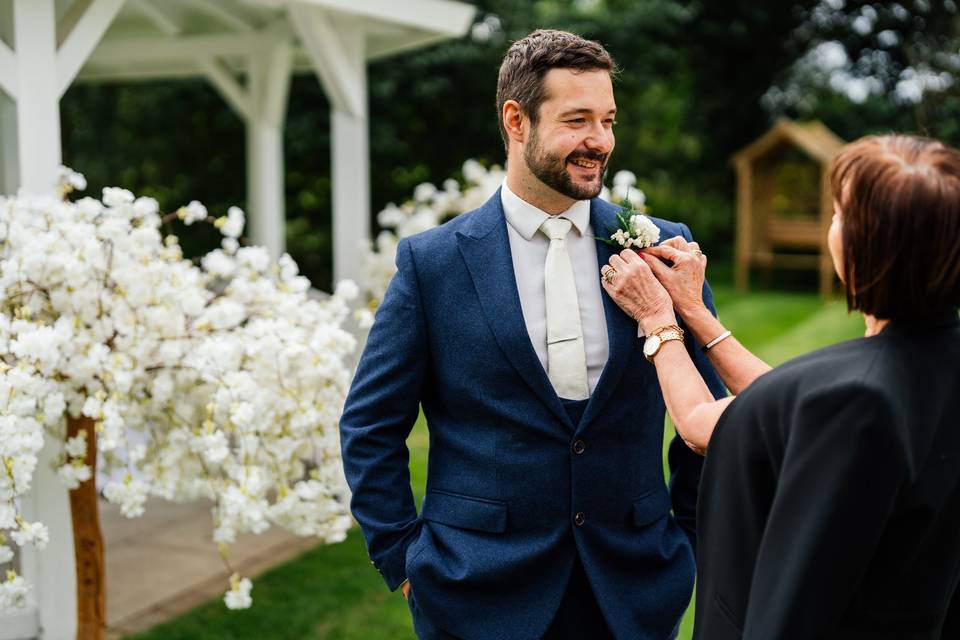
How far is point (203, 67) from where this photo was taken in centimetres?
717

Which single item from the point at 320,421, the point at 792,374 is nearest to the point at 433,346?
the point at 792,374

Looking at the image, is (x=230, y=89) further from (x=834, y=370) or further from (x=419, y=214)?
(x=834, y=370)

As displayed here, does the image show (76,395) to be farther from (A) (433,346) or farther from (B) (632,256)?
(B) (632,256)

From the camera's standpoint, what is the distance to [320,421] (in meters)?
3.44

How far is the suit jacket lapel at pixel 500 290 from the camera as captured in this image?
1999mm

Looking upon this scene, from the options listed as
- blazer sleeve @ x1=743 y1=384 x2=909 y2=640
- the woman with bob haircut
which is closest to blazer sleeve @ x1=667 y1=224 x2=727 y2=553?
the woman with bob haircut

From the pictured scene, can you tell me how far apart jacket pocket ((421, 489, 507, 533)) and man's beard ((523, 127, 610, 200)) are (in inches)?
24.2

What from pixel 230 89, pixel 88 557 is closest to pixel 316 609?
pixel 88 557

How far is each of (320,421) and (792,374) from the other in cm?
220

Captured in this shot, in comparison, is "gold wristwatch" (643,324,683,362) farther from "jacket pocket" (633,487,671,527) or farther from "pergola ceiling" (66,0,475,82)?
"pergola ceiling" (66,0,475,82)

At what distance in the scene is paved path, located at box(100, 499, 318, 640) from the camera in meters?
4.30

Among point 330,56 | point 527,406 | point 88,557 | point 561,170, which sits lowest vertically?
point 88,557

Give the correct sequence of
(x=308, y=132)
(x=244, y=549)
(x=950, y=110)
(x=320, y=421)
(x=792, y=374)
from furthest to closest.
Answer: (x=950, y=110) → (x=308, y=132) → (x=244, y=549) → (x=320, y=421) → (x=792, y=374)

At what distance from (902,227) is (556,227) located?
2.67ft
